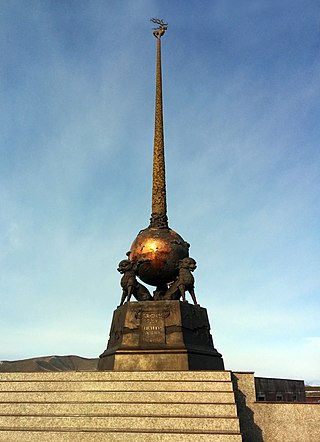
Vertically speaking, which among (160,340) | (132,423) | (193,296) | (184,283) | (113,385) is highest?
(184,283)

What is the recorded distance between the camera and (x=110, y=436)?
25.5ft

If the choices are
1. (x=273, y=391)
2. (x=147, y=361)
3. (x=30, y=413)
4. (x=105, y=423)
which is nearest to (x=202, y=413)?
(x=105, y=423)

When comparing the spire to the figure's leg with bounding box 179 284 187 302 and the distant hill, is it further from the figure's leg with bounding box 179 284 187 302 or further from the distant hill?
the distant hill

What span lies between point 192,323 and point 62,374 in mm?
4181

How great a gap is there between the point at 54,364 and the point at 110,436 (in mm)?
30223

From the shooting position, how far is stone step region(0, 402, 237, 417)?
8258 mm

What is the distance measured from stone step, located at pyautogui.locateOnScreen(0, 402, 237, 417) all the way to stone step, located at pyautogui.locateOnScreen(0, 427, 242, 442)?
0.53m

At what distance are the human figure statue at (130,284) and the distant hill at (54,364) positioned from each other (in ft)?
74.9

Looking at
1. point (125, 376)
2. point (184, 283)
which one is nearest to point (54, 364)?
point (184, 283)

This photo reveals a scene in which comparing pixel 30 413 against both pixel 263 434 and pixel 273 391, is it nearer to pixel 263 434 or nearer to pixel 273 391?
pixel 263 434

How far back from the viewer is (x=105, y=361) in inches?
477

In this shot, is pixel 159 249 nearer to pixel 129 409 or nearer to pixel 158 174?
pixel 158 174

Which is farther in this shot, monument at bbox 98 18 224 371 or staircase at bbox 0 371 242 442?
monument at bbox 98 18 224 371

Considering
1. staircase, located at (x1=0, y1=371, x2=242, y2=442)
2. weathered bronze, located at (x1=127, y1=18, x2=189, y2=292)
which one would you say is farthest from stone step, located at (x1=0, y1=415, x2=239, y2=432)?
weathered bronze, located at (x1=127, y1=18, x2=189, y2=292)
